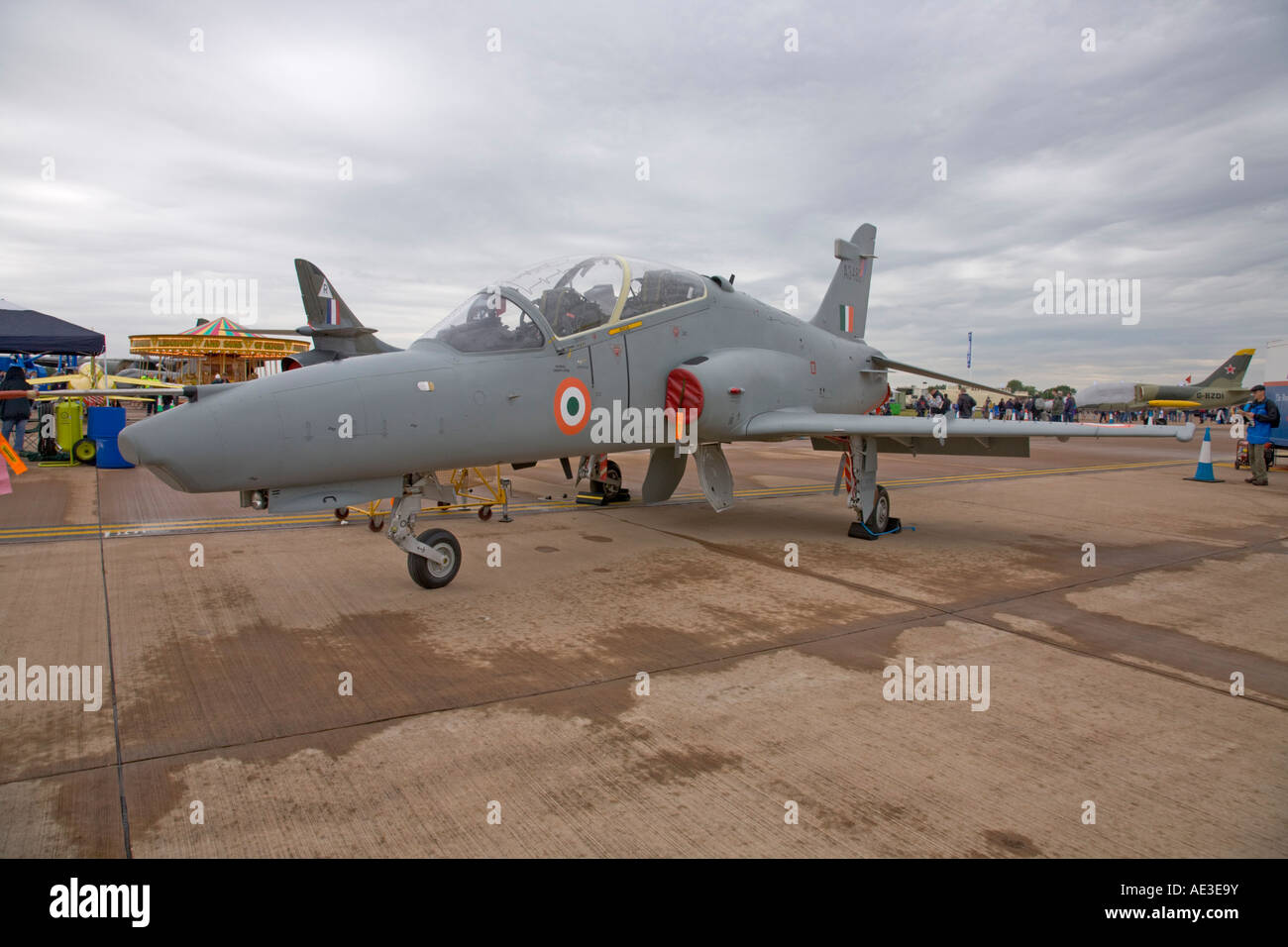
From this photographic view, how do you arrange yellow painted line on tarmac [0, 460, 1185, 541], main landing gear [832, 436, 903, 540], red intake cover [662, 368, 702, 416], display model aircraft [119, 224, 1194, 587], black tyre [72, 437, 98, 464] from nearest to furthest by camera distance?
display model aircraft [119, 224, 1194, 587] < red intake cover [662, 368, 702, 416] < yellow painted line on tarmac [0, 460, 1185, 541] < main landing gear [832, 436, 903, 540] < black tyre [72, 437, 98, 464]

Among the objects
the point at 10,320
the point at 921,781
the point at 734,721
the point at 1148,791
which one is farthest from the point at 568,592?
the point at 10,320

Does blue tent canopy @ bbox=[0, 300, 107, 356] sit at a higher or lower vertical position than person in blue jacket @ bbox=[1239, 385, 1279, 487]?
higher

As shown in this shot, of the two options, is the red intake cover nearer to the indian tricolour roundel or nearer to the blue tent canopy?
the indian tricolour roundel

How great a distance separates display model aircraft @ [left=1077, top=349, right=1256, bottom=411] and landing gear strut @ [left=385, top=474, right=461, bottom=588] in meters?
50.7

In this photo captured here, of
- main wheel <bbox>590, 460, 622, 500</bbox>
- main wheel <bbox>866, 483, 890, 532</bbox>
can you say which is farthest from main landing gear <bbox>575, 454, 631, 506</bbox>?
main wheel <bbox>866, 483, 890, 532</bbox>

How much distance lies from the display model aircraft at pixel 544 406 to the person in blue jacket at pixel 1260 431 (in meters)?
9.69

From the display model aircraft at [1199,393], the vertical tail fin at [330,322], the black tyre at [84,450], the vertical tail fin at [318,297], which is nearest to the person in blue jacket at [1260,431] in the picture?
the vertical tail fin at [330,322]

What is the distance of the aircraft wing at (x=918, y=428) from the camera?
25.4 ft

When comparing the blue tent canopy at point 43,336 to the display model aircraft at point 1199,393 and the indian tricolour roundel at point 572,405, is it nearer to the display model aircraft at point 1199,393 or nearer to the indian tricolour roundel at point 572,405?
the indian tricolour roundel at point 572,405

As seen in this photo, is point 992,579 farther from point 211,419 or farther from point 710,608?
point 211,419

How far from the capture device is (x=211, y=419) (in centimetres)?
467

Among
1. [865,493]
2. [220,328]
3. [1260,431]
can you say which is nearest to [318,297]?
[865,493]

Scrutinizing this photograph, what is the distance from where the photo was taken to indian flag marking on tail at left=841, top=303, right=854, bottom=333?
40.1 feet
